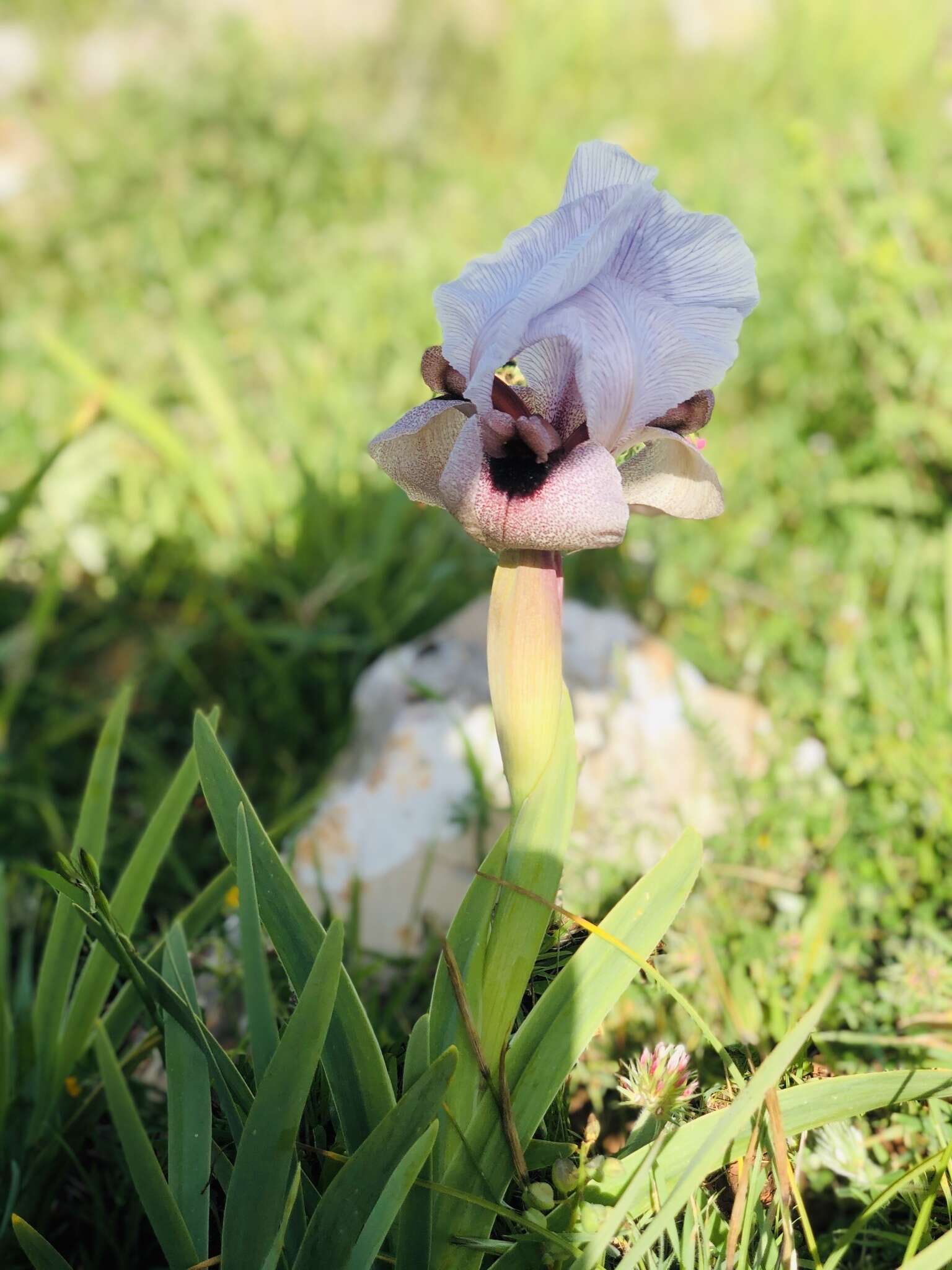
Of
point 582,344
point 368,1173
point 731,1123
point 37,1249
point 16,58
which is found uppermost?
point 16,58

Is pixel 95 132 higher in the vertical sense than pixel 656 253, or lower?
higher

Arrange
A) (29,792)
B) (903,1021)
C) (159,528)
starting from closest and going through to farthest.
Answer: (903,1021), (29,792), (159,528)

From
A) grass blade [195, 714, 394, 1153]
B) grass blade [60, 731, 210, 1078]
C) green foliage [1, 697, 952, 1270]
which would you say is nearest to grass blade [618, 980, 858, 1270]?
green foliage [1, 697, 952, 1270]

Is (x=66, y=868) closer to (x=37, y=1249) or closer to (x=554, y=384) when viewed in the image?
(x=37, y=1249)

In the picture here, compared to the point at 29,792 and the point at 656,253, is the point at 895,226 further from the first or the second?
the point at 29,792

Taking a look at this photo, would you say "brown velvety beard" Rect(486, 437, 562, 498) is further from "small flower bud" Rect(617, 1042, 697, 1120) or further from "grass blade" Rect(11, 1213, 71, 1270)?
"grass blade" Rect(11, 1213, 71, 1270)

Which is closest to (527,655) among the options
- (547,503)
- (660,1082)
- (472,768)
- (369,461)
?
(547,503)

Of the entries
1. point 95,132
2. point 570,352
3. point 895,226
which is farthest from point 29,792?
point 95,132
